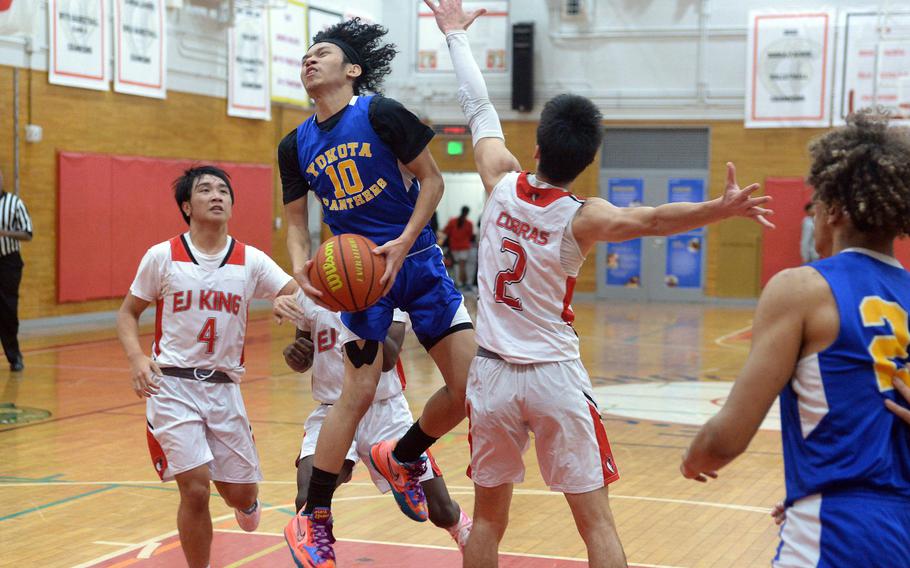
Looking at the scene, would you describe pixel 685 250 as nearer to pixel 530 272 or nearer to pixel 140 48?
pixel 140 48

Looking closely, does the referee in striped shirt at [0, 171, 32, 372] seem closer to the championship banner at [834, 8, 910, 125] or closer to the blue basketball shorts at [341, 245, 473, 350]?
the blue basketball shorts at [341, 245, 473, 350]

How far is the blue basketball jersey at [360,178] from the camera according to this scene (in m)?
4.21

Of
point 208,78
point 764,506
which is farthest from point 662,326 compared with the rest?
point 764,506

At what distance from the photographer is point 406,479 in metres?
4.67

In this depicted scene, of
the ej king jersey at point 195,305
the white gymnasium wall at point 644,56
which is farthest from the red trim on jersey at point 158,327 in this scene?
the white gymnasium wall at point 644,56

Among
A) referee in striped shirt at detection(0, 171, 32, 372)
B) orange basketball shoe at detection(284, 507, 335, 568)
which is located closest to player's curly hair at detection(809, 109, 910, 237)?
orange basketball shoe at detection(284, 507, 335, 568)

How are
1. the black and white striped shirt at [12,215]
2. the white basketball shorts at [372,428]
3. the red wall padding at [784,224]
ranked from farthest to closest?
1. the red wall padding at [784,224]
2. the black and white striped shirt at [12,215]
3. the white basketball shorts at [372,428]

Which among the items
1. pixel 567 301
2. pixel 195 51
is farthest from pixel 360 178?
pixel 195 51

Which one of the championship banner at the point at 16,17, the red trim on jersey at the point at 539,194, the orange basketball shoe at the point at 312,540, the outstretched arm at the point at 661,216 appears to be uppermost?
the championship banner at the point at 16,17

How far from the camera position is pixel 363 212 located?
425cm

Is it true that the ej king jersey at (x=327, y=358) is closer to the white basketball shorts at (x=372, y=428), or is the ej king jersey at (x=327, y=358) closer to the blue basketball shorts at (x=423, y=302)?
the white basketball shorts at (x=372, y=428)

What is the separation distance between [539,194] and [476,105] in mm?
602

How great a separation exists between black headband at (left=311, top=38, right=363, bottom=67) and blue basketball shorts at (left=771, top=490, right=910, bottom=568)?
9.20 feet

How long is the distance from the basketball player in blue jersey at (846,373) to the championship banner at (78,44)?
1374 cm
